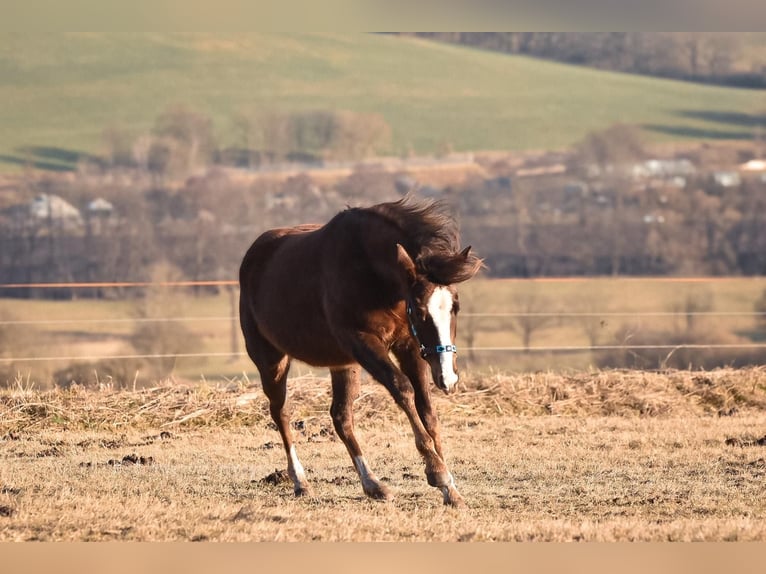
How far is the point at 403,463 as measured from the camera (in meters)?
9.62

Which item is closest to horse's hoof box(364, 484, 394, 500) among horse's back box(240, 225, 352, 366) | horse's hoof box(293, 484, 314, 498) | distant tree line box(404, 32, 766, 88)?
horse's hoof box(293, 484, 314, 498)

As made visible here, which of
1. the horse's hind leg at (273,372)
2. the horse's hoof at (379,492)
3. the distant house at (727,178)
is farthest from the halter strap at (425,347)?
the distant house at (727,178)

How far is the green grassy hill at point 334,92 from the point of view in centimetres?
8269

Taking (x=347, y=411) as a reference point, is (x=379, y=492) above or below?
below

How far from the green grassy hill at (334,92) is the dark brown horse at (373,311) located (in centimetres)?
7134

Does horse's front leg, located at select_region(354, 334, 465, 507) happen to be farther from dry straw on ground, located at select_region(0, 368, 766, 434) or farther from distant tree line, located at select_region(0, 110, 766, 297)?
distant tree line, located at select_region(0, 110, 766, 297)

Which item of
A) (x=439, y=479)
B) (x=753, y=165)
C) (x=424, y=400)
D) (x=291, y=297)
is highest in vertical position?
(x=291, y=297)

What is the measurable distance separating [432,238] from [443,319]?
2.10 ft

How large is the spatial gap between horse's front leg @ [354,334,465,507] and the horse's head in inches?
12.2

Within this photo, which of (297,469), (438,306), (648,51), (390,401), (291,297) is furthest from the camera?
(648,51)

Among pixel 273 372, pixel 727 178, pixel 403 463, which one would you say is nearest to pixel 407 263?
pixel 273 372

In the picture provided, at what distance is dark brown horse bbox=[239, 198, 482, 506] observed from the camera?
7.25m

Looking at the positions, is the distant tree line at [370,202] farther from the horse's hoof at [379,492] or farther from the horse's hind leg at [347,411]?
the horse's hoof at [379,492]

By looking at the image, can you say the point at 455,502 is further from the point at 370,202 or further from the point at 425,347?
the point at 370,202
